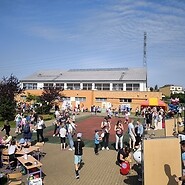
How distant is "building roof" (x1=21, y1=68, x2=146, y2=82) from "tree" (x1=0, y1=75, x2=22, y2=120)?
23.2 meters

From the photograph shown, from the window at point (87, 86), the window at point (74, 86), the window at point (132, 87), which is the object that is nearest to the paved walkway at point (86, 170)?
the window at point (132, 87)

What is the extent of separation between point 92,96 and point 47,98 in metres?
12.7

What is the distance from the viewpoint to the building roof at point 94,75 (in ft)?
167

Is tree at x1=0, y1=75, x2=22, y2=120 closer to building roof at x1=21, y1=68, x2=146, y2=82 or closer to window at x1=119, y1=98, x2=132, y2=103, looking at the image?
window at x1=119, y1=98, x2=132, y2=103

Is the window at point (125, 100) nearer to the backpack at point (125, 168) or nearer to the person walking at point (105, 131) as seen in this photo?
the person walking at point (105, 131)

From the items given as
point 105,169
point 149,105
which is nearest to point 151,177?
point 105,169

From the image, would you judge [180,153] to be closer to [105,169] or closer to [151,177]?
[151,177]

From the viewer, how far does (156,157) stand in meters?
7.86

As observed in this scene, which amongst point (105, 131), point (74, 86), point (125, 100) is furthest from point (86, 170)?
point (74, 86)

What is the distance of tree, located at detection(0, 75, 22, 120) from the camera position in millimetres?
26383

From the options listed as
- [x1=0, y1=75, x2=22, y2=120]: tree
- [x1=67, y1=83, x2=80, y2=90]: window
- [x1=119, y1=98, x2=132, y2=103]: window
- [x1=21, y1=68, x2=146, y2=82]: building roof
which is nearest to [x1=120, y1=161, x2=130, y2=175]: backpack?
[x1=0, y1=75, x2=22, y2=120]: tree

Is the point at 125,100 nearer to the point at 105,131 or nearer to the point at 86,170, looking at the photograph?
the point at 105,131

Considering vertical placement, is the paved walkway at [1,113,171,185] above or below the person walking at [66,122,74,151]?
below

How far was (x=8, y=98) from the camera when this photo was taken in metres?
27.2
